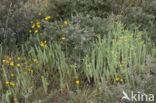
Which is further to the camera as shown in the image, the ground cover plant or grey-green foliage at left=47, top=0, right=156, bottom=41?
grey-green foliage at left=47, top=0, right=156, bottom=41

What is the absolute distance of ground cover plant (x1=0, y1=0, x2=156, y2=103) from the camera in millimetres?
2670

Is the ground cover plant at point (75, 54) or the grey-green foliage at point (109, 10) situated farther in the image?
the grey-green foliage at point (109, 10)

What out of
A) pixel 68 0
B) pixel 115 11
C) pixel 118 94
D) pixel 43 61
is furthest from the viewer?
pixel 115 11

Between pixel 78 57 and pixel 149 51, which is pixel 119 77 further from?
pixel 149 51

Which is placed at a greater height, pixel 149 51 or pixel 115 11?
pixel 115 11

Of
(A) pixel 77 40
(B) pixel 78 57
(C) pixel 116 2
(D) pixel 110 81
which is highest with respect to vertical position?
(C) pixel 116 2

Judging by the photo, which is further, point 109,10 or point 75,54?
point 109,10

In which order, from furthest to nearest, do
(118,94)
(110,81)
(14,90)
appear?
(110,81)
(14,90)
(118,94)

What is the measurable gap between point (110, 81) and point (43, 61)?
40.4 inches

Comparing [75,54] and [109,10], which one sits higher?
[109,10]

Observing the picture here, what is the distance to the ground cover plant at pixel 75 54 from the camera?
2670 millimetres

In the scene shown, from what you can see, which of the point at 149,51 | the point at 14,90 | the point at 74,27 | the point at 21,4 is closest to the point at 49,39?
the point at 74,27

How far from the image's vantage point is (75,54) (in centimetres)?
342

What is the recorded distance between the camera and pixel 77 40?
3408 mm
